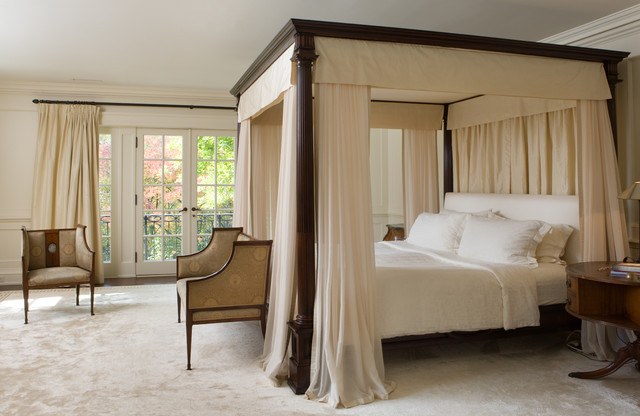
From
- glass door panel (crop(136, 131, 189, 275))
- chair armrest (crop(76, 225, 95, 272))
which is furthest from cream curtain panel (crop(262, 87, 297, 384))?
glass door panel (crop(136, 131, 189, 275))

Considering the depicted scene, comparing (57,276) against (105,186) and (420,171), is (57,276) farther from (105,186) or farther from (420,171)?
(420,171)

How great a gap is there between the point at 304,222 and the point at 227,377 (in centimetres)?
123

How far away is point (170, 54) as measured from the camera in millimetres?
5598

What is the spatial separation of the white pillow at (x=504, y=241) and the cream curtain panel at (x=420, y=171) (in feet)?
4.84

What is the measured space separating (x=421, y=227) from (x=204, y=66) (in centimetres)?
311

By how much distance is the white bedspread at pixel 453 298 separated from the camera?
11.7ft

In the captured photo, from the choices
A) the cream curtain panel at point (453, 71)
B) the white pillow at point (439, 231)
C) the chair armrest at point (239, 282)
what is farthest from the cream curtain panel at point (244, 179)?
the cream curtain panel at point (453, 71)

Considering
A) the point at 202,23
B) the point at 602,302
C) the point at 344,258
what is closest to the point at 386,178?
the point at 202,23

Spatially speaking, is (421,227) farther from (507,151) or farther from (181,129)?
(181,129)

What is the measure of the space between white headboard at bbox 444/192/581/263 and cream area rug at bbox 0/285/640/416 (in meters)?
0.87

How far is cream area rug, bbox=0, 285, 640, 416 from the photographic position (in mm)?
3080

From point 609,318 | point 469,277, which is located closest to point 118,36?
point 469,277

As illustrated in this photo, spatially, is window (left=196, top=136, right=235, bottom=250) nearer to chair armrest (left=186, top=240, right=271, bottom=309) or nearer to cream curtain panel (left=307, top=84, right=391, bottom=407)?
chair armrest (left=186, top=240, right=271, bottom=309)

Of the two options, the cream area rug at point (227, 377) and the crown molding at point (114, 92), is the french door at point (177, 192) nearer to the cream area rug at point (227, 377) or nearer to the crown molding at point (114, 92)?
the crown molding at point (114, 92)
